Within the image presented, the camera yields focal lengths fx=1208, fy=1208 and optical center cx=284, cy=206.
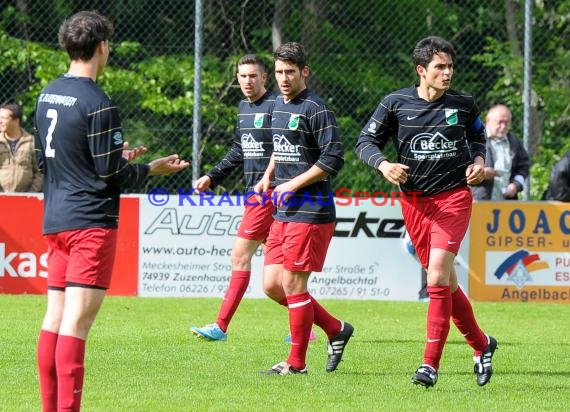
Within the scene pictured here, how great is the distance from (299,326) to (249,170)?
226 cm

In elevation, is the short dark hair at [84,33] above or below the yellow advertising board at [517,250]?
above

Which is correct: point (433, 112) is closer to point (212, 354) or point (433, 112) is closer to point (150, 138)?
point (212, 354)

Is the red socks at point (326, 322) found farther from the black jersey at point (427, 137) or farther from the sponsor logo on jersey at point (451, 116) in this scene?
the sponsor logo on jersey at point (451, 116)

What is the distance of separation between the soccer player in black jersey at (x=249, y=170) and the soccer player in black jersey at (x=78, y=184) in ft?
12.8

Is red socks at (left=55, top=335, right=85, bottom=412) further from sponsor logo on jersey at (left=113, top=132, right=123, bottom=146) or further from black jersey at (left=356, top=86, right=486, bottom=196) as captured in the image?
black jersey at (left=356, top=86, right=486, bottom=196)

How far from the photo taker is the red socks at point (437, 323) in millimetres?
7379

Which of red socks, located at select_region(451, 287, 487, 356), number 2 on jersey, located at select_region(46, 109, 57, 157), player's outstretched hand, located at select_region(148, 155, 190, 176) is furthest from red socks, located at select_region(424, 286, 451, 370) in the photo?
number 2 on jersey, located at select_region(46, 109, 57, 157)

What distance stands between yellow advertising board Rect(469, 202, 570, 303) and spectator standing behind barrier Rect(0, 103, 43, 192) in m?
5.07

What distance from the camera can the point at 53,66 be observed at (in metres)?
17.5

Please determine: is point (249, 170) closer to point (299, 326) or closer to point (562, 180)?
point (299, 326)

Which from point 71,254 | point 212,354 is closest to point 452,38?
point 212,354

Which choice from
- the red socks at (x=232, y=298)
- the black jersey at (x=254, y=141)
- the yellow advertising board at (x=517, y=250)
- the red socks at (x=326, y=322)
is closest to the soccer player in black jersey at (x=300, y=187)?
the red socks at (x=326, y=322)

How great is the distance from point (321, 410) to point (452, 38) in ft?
42.3

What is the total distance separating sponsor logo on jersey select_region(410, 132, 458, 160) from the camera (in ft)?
25.0
